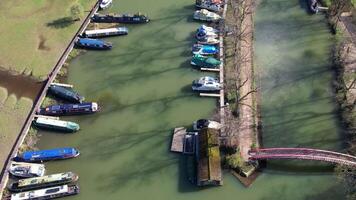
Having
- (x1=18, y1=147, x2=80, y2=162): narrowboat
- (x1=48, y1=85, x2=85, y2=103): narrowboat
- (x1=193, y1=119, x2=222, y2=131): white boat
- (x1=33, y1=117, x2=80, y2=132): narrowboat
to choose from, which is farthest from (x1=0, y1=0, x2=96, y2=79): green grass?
(x1=193, y1=119, x2=222, y2=131): white boat

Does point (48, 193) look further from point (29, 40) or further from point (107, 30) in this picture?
point (29, 40)

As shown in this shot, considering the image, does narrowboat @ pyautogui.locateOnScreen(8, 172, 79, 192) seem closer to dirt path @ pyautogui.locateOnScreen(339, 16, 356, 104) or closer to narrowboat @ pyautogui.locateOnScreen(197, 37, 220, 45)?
narrowboat @ pyautogui.locateOnScreen(197, 37, 220, 45)

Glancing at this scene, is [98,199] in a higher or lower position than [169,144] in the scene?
lower

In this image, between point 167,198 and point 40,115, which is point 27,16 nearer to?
point 40,115

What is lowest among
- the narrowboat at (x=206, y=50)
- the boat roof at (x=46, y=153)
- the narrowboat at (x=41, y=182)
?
the narrowboat at (x=41, y=182)

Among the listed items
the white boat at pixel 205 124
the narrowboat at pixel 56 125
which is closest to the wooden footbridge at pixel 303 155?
the white boat at pixel 205 124

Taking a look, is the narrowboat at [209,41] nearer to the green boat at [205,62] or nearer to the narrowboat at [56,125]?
the green boat at [205,62]

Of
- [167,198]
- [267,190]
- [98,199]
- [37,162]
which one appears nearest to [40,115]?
[37,162]
